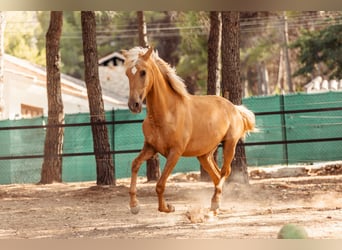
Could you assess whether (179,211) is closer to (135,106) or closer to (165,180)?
(165,180)

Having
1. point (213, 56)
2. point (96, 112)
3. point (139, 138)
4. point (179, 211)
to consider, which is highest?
point (213, 56)

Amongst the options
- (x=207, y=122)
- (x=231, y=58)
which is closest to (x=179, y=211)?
(x=207, y=122)

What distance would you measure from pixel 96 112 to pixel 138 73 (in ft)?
12.4

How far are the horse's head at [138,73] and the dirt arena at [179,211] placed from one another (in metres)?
1.18

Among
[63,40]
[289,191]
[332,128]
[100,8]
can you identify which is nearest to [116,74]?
[63,40]

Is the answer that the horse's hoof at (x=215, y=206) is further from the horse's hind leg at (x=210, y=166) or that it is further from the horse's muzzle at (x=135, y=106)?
the horse's muzzle at (x=135, y=106)

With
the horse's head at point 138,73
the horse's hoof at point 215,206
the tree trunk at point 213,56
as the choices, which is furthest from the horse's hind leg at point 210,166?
the tree trunk at point 213,56

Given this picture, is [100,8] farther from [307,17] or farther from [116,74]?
[307,17]

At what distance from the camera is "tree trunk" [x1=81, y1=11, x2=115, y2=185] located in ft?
35.3

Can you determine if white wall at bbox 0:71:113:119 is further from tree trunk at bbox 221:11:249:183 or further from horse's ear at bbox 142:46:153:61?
horse's ear at bbox 142:46:153:61

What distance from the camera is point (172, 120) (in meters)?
7.54
